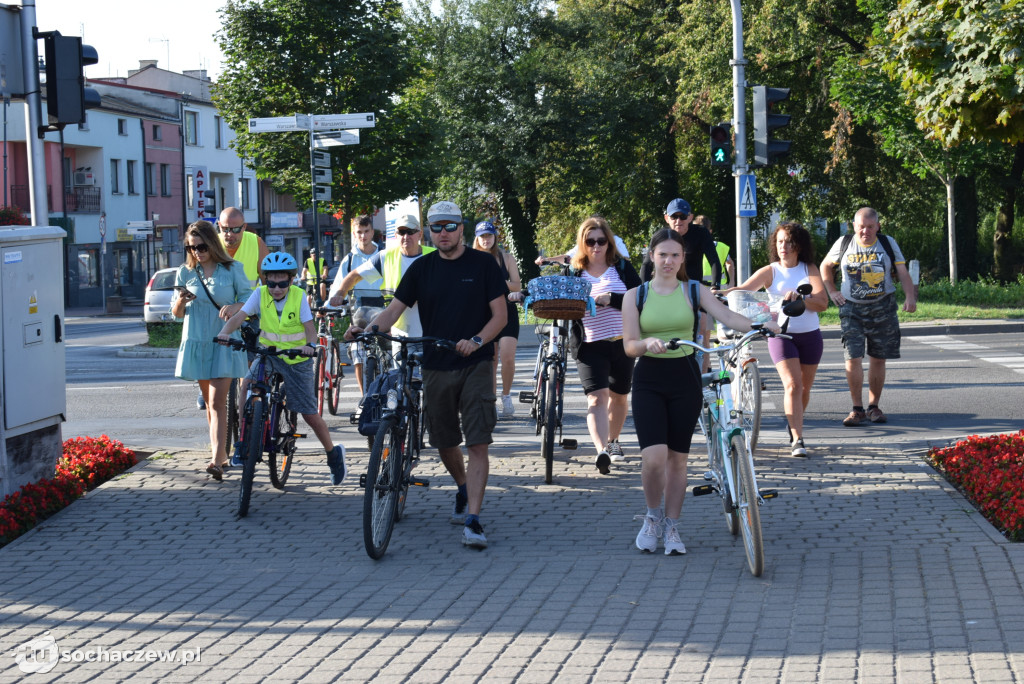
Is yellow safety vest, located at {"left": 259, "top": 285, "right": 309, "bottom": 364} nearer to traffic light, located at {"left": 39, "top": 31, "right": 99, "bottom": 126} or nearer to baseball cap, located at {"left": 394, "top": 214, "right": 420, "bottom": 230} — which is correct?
baseball cap, located at {"left": 394, "top": 214, "right": 420, "bottom": 230}

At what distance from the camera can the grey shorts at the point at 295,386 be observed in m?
7.92

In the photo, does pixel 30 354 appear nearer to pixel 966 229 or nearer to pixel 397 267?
pixel 397 267

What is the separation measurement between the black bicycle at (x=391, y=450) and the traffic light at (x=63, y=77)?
3.41 m

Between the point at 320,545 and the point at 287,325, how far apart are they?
1840mm

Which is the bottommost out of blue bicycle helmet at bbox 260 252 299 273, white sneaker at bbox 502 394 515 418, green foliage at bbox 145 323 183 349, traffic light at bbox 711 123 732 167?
white sneaker at bbox 502 394 515 418

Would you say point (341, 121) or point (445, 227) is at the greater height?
point (341, 121)

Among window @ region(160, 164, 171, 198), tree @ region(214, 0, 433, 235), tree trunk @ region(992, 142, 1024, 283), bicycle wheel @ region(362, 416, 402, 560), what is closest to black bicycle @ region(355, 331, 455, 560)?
bicycle wheel @ region(362, 416, 402, 560)

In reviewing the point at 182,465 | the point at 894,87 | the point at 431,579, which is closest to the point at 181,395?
the point at 182,465

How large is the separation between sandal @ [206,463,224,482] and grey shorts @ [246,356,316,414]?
2.51ft

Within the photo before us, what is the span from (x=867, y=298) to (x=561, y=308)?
3274mm

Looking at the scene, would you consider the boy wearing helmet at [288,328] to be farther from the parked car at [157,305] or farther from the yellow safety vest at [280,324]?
the parked car at [157,305]

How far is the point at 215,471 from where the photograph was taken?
829 cm

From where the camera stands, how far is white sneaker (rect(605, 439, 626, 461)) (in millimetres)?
8883

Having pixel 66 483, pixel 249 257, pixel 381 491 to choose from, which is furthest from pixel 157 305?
pixel 381 491
